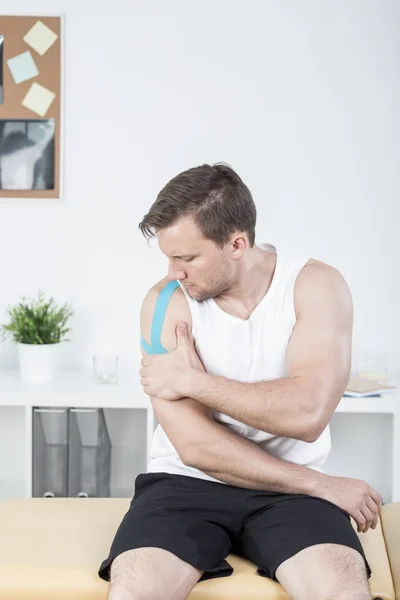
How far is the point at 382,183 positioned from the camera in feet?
9.98

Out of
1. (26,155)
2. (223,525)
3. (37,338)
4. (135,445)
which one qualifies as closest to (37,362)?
(37,338)

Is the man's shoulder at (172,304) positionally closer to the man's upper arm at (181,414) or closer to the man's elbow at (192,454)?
the man's upper arm at (181,414)

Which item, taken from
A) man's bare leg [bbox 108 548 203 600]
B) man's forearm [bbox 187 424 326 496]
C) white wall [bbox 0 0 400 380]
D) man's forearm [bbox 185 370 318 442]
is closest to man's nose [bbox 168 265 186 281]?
Result: man's forearm [bbox 185 370 318 442]

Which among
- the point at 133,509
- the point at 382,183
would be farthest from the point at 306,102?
the point at 133,509

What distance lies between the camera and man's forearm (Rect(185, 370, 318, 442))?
5.70ft

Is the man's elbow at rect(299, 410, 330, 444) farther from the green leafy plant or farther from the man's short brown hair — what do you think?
the green leafy plant

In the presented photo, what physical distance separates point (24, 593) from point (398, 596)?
724mm

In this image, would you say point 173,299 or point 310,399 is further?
point 173,299

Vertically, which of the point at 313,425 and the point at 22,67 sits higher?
the point at 22,67

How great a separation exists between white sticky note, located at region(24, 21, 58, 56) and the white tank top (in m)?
1.55

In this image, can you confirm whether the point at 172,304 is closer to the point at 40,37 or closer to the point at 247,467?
the point at 247,467

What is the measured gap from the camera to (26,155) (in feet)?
10.1

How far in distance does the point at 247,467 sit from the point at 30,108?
71.5 inches

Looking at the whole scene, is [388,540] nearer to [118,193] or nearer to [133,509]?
[133,509]
